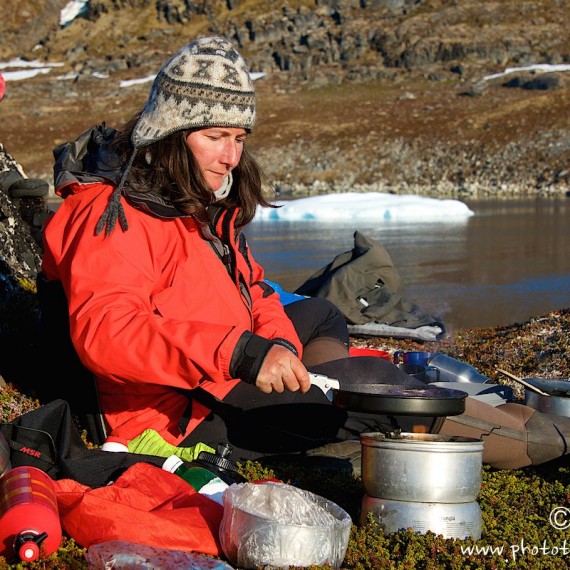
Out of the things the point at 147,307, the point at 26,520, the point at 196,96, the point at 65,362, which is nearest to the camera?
the point at 26,520

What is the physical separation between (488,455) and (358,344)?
3.75 m

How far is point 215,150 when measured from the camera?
3.95 metres

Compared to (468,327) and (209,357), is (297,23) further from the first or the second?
(209,357)

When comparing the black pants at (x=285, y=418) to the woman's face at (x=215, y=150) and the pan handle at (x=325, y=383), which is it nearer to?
the pan handle at (x=325, y=383)

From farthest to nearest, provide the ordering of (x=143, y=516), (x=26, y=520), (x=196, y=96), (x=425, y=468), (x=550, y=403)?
(x=550, y=403) → (x=196, y=96) → (x=425, y=468) → (x=143, y=516) → (x=26, y=520)

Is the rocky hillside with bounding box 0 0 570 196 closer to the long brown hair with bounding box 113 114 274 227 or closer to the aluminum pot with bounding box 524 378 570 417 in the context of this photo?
the aluminum pot with bounding box 524 378 570 417

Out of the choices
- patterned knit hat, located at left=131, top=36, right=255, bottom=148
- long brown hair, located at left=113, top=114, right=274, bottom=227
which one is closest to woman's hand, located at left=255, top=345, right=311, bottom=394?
long brown hair, located at left=113, top=114, right=274, bottom=227

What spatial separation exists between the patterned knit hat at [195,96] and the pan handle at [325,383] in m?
1.13

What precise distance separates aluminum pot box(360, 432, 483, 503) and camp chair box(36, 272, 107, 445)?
4.36 feet

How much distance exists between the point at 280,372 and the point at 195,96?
1.27 metres

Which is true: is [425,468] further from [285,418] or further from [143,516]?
[143,516]

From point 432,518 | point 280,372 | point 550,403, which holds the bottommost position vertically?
point 550,403

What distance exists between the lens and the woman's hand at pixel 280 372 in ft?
10.7

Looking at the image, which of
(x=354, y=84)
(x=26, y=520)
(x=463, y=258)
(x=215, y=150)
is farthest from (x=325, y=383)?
(x=354, y=84)
